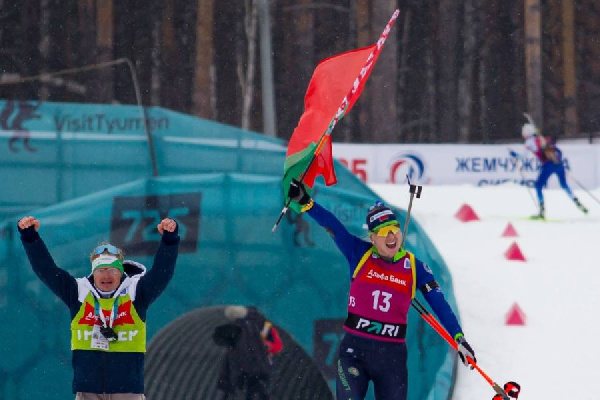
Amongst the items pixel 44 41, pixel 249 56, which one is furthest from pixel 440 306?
pixel 249 56

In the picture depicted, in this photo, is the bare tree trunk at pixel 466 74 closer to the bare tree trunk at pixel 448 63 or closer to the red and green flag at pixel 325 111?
the bare tree trunk at pixel 448 63

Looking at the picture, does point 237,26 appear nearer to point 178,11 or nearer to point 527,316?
point 178,11

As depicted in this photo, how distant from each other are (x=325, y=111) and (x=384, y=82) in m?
19.0

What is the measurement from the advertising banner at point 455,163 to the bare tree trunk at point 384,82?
4775 mm

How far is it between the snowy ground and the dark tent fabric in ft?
5.79

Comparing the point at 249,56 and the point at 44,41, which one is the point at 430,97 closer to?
the point at 249,56

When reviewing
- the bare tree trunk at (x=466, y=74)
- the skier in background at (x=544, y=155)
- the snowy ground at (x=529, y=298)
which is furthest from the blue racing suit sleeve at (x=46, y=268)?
the bare tree trunk at (x=466, y=74)

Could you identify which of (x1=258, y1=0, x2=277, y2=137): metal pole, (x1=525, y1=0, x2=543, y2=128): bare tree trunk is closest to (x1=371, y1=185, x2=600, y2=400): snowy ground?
(x1=258, y1=0, x2=277, y2=137): metal pole

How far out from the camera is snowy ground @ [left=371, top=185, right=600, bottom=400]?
9.11 metres

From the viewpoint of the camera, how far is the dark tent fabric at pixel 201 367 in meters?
10.6

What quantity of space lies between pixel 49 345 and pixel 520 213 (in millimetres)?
9988

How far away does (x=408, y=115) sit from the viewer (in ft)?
136

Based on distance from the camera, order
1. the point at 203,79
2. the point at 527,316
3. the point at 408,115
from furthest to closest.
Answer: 1. the point at 408,115
2. the point at 203,79
3. the point at 527,316

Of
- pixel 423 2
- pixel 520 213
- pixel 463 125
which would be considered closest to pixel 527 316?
pixel 520 213
